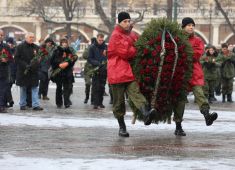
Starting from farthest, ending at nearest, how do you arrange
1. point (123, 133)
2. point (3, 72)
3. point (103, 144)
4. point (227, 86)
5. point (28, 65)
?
point (227, 86) → point (28, 65) → point (3, 72) → point (123, 133) → point (103, 144)

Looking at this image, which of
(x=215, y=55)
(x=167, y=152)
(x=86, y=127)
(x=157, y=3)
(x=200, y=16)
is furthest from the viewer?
(x=200, y=16)

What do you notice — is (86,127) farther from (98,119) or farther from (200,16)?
(200,16)

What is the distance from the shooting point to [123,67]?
12148 millimetres

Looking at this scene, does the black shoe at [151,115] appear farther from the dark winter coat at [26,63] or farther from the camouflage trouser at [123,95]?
the dark winter coat at [26,63]

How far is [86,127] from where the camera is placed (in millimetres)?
13914

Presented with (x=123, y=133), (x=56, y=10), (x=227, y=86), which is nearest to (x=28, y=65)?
(x=123, y=133)

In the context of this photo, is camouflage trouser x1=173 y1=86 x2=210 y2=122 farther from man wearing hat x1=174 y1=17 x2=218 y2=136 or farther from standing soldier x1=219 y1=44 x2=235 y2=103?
standing soldier x1=219 y1=44 x2=235 y2=103

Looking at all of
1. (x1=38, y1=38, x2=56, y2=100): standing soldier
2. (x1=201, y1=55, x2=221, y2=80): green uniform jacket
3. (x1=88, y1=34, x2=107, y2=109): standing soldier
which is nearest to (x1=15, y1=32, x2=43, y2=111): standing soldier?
(x1=88, y1=34, x2=107, y2=109): standing soldier

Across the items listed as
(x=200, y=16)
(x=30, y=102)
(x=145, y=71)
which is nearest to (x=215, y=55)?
(x=30, y=102)

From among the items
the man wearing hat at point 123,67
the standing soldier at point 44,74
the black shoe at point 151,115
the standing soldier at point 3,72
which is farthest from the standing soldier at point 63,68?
the black shoe at point 151,115

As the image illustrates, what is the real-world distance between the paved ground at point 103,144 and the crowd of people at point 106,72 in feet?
1.59

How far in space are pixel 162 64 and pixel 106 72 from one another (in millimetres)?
7790

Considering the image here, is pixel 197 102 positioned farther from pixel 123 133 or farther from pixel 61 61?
pixel 61 61

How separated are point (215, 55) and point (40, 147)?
12876 mm
